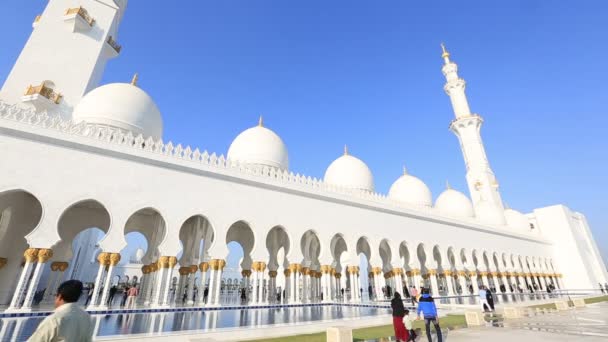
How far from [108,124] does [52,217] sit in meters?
4.79

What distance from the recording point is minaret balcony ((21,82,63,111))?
41.2ft

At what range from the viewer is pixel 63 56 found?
1426 centimetres

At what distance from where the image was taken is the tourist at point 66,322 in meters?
1.79

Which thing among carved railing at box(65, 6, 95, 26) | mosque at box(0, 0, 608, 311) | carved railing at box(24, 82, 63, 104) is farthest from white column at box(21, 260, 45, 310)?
carved railing at box(65, 6, 95, 26)

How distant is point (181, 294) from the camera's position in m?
12.8

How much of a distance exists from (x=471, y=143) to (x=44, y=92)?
101ft

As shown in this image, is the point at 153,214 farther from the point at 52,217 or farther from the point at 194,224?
the point at 52,217

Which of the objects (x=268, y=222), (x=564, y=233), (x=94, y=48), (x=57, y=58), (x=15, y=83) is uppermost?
(x=94, y=48)

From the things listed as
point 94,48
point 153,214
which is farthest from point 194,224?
point 94,48

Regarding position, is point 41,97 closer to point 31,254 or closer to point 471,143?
point 31,254

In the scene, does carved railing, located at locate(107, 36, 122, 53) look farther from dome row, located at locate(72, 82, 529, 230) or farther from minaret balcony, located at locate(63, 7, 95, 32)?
dome row, located at locate(72, 82, 529, 230)

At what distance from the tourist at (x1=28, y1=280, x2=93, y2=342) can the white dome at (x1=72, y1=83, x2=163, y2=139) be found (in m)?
11.7

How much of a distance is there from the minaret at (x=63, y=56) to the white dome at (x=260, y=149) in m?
7.75

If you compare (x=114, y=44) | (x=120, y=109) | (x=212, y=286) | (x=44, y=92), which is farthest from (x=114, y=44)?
(x=212, y=286)
